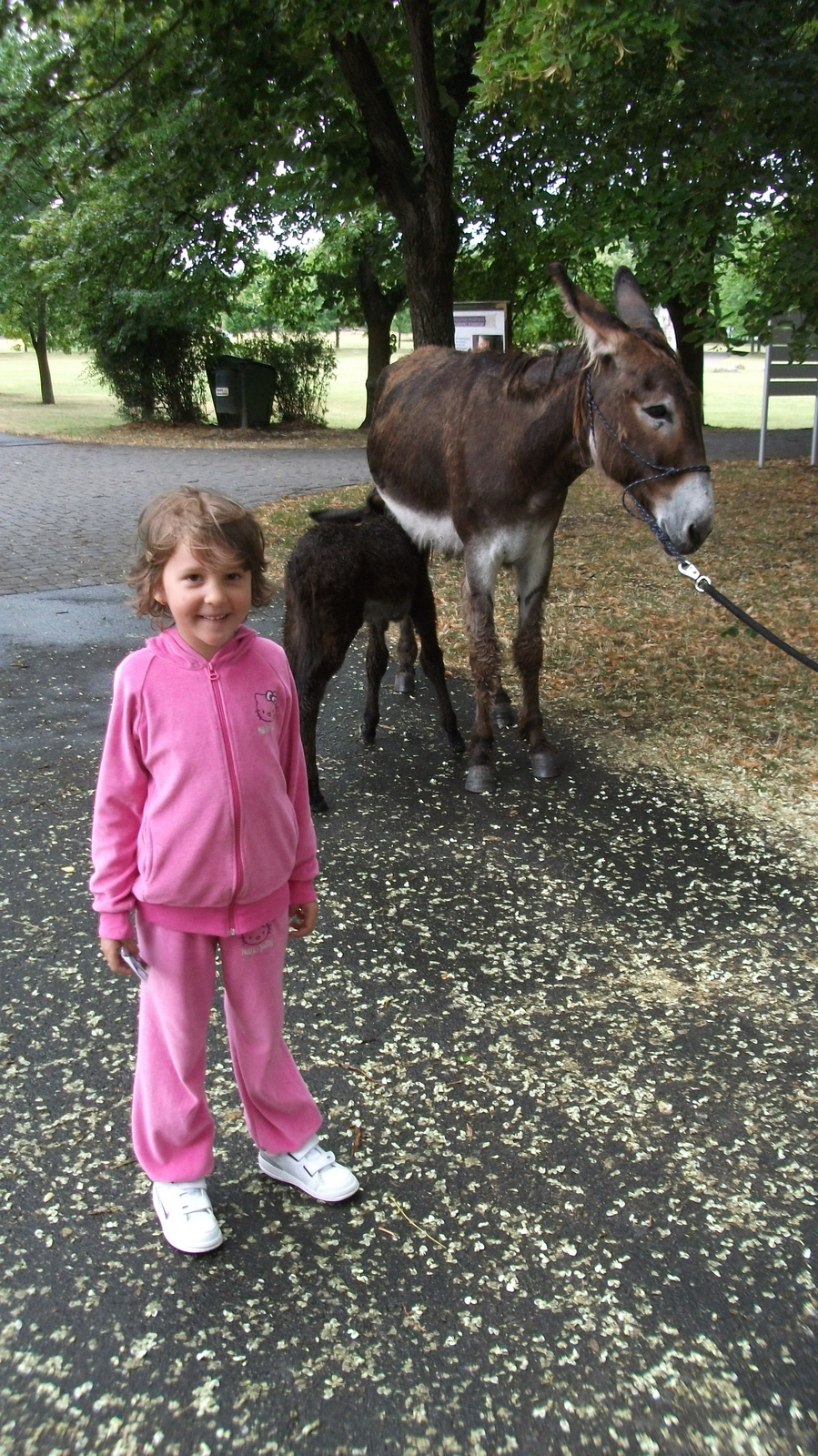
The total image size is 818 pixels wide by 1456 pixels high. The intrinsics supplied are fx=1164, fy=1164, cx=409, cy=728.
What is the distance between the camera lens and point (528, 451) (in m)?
4.99

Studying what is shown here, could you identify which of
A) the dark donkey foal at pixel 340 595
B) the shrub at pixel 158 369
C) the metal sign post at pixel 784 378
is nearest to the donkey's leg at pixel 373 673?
the dark donkey foal at pixel 340 595

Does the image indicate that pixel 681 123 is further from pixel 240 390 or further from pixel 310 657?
pixel 240 390

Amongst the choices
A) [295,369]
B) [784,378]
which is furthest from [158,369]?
[784,378]

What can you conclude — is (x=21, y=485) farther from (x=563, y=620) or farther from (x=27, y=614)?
(x=563, y=620)

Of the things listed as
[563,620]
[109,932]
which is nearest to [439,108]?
[563,620]

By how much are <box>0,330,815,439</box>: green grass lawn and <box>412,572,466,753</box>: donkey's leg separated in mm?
12307

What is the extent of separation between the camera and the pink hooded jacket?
2.42m

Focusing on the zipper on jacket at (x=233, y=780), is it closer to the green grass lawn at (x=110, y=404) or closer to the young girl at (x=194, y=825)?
the young girl at (x=194, y=825)

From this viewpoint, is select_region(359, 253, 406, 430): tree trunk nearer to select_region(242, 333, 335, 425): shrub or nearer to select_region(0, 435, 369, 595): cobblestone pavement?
select_region(242, 333, 335, 425): shrub

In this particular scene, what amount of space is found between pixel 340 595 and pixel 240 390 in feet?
66.4

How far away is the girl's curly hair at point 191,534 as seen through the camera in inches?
94.8

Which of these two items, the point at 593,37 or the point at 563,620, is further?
the point at 563,620

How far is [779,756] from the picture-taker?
5652 millimetres

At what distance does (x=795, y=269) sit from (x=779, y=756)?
4855 mm
